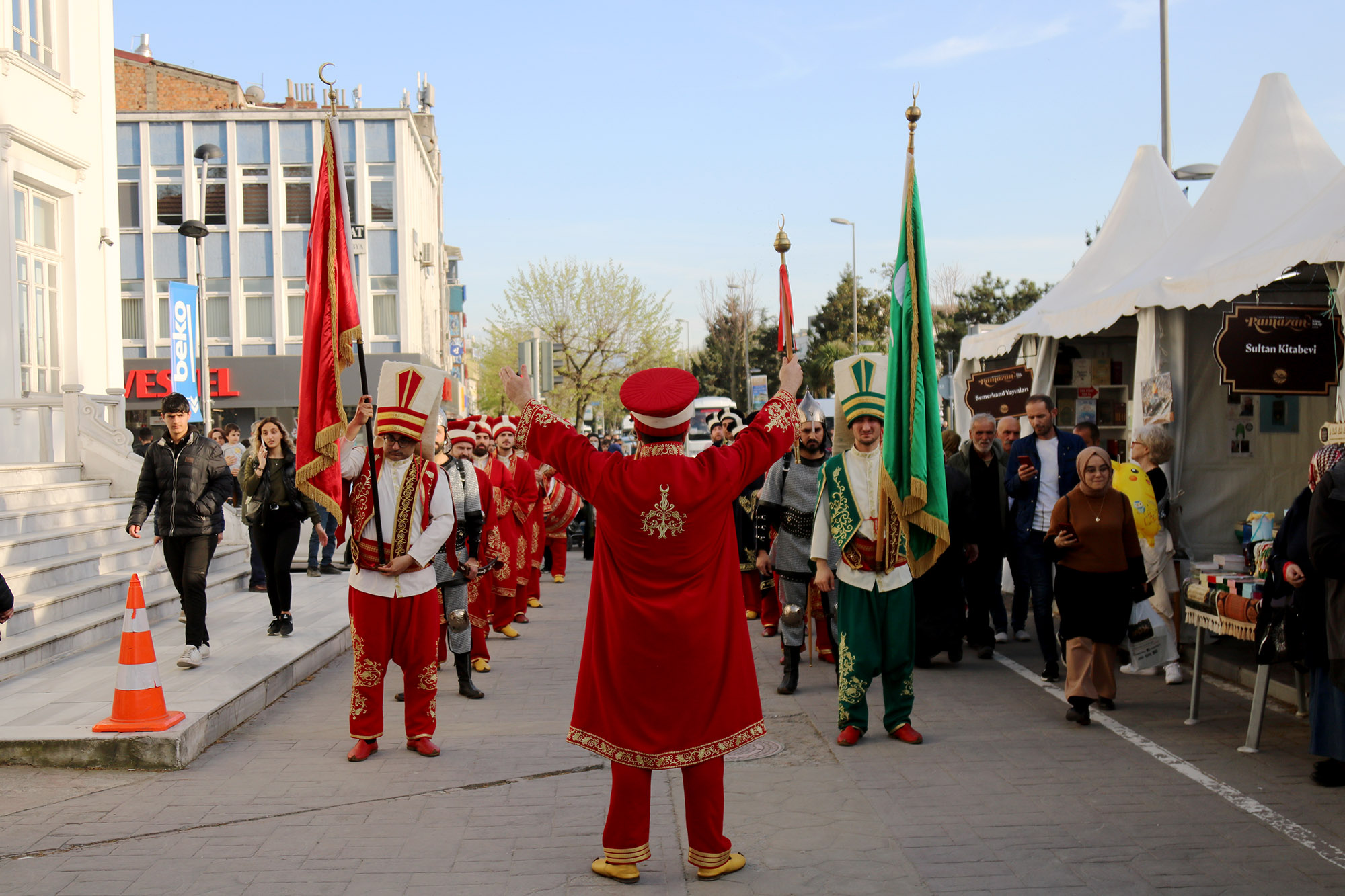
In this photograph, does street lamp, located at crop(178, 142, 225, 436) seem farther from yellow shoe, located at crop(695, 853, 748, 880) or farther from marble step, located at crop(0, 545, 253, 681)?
yellow shoe, located at crop(695, 853, 748, 880)

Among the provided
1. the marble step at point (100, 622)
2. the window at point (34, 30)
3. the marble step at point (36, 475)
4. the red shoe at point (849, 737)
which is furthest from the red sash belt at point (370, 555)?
the window at point (34, 30)

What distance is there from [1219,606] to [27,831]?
6351 millimetres

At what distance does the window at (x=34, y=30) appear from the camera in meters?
14.9

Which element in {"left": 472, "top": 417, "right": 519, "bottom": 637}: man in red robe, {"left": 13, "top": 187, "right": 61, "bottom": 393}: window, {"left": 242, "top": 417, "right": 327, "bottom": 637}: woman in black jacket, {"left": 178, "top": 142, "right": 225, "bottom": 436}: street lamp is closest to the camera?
{"left": 242, "top": 417, "right": 327, "bottom": 637}: woman in black jacket

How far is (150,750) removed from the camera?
6.33m

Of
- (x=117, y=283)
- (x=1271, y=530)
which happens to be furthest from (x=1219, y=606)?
(x=117, y=283)

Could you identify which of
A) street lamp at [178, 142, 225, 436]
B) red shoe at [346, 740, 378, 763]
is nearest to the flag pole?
red shoe at [346, 740, 378, 763]

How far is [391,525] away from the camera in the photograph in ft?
21.8

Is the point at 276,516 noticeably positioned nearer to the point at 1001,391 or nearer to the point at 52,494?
the point at 52,494

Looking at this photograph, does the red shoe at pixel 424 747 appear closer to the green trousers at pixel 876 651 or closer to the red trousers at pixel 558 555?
the green trousers at pixel 876 651

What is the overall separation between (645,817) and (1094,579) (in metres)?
3.76

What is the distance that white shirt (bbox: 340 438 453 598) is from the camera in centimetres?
659

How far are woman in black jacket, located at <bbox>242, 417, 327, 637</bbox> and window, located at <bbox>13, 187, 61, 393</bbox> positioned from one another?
6.66 m

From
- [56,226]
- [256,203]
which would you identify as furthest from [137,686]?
[256,203]
